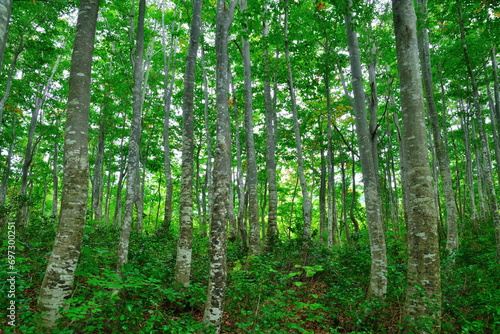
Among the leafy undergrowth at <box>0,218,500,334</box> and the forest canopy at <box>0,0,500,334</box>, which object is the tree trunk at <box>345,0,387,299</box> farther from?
the leafy undergrowth at <box>0,218,500,334</box>

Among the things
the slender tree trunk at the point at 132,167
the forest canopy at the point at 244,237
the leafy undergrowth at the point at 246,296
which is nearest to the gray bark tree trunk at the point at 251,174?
the forest canopy at the point at 244,237

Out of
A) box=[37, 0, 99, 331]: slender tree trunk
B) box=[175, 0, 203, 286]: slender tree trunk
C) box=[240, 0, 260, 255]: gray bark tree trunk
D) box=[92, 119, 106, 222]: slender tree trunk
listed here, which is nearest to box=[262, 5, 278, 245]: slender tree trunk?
box=[240, 0, 260, 255]: gray bark tree trunk

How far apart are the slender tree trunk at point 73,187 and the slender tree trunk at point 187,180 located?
2096 millimetres

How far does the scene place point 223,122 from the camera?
4.98 metres

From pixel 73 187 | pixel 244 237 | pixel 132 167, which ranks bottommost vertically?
pixel 244 237

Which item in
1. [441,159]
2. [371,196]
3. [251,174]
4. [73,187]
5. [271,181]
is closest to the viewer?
[73,187]

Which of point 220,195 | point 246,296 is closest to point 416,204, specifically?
point 220,195

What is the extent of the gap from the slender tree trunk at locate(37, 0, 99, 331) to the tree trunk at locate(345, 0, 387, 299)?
4.91 m

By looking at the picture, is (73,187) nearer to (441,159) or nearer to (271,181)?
(271,181)

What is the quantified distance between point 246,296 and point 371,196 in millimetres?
3526

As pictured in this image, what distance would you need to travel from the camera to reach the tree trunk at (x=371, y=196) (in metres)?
5.61

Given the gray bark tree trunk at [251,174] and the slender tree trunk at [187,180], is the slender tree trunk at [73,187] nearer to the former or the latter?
the slender tree trunk at [187,180]

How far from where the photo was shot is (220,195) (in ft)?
15.0

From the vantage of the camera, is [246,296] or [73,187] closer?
[73,187]
